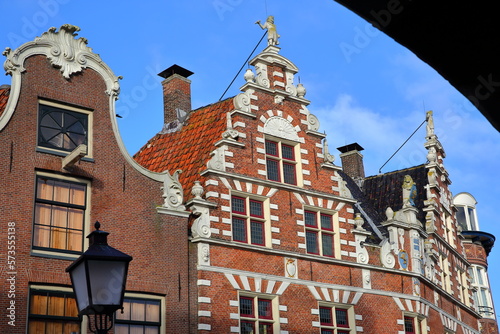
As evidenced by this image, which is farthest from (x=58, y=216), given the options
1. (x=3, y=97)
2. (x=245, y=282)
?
(x=245, y=282)

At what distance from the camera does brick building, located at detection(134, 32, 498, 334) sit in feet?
66.9

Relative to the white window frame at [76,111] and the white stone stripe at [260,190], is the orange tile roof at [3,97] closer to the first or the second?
the white window frame at [76,111]

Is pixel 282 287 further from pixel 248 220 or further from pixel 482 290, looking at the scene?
pixel 482 290

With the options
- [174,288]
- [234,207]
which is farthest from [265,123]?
[174,288]

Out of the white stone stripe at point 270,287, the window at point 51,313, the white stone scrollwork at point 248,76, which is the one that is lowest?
the window at point 51,313

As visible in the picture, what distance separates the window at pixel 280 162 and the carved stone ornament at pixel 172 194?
3438mm

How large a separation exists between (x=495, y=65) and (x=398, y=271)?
2360 centimetres

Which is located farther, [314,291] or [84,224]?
[314,291]

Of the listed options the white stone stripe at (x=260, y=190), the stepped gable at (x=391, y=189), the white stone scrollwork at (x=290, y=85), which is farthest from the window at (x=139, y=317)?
the stepped gable at (x=391, y=189)

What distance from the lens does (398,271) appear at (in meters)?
24.9

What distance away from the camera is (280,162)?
2286 cm

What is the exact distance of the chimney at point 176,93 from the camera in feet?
85.9

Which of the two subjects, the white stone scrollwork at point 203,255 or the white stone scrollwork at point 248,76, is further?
the white stone scrollwork at point 248,76

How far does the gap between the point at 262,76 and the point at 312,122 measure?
2247mm
